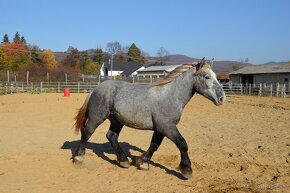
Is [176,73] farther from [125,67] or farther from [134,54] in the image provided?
[134,54]

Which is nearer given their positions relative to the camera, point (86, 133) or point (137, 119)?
point (137, 119)

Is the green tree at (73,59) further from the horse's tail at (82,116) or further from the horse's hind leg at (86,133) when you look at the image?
the horse's hind leg at (86,133)

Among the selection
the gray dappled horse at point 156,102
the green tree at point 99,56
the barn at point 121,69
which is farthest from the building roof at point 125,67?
the gray dappled horse at point 156,102

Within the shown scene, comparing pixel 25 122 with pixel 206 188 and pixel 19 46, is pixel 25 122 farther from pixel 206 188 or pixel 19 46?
pixel 19 46

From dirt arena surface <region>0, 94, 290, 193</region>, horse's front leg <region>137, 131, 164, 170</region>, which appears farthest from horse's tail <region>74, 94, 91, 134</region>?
horse's front leg <region>137, 131, 164, 170</region>

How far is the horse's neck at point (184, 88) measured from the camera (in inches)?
248

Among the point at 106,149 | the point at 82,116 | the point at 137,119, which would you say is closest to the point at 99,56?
the point at 106,149

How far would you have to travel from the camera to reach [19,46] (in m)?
78.6

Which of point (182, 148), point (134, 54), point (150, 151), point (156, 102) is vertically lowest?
point (150, 151)

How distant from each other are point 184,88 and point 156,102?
58cm

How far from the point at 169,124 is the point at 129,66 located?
3285 inches

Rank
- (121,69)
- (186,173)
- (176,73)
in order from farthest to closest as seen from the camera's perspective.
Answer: (121,69) → (176,73) → (186,173)

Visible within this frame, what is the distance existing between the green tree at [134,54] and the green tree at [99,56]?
61.9 feet

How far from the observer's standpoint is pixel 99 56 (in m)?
88.3
